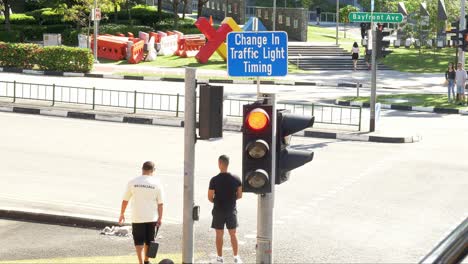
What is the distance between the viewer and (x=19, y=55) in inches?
1537

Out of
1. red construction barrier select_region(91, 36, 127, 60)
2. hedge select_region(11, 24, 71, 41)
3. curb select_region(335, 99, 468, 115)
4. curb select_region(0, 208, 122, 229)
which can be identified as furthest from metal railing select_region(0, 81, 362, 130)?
hedge select_region(11, 24, 71, 41)

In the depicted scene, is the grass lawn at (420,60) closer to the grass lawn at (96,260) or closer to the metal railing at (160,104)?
the metal railing at (160,104)

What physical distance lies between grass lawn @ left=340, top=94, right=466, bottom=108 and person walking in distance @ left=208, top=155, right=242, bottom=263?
68.2 feet

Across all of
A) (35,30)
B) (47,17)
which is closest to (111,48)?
(35,30)

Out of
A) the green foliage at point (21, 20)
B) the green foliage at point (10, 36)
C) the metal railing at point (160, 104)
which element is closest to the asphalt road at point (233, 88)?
the metal railing at point (160, 104)

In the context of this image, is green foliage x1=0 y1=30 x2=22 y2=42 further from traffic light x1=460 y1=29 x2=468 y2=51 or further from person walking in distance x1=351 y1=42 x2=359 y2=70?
traffic light x1=460 y1=29 x2=468 y2=51

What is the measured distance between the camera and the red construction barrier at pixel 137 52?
144 feet

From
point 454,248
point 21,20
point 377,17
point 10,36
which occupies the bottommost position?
point 454,248

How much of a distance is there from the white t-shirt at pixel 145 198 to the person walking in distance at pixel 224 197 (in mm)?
777

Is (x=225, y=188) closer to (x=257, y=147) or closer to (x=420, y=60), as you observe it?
(x=257, y=147)

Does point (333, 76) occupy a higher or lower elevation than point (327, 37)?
lower

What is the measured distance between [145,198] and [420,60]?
40.7 metres

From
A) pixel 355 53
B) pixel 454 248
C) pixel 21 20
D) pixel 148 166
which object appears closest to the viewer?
pixel 454 248

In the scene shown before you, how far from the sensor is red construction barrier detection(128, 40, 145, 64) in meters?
44.0
